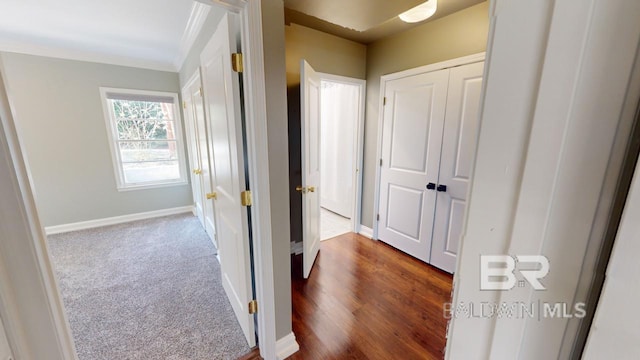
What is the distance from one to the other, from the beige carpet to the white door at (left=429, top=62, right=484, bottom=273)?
198 cm

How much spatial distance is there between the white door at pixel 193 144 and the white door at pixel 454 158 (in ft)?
8.15

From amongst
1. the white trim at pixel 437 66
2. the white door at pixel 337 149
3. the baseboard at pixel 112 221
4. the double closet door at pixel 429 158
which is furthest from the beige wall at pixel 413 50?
the baseboard at pixel 112 221

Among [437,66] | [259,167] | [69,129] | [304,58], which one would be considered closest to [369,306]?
[259,167]

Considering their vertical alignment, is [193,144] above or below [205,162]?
above

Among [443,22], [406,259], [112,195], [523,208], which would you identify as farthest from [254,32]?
[112,195]

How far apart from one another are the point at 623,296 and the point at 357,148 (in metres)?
2.82

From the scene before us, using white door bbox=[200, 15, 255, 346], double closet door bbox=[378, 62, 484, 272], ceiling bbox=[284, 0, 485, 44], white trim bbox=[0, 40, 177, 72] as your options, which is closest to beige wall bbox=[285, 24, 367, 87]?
ceiling bbox=[284, 0, 485, 44]

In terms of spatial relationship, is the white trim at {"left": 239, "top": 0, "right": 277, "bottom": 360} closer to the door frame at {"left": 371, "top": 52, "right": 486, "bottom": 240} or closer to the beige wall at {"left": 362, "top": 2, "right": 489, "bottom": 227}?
the beige wall at {"left": 362, "top": 2, "right": 489, "bottom": 227}

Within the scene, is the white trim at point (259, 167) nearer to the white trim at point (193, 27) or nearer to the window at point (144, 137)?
the white trim at point (193, 27)

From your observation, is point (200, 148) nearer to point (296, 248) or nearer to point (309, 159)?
point (309, 159)

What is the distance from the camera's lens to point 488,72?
0.34m

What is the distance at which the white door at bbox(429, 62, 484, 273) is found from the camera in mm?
2008

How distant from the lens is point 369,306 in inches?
75.8

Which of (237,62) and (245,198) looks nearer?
(237,62)
